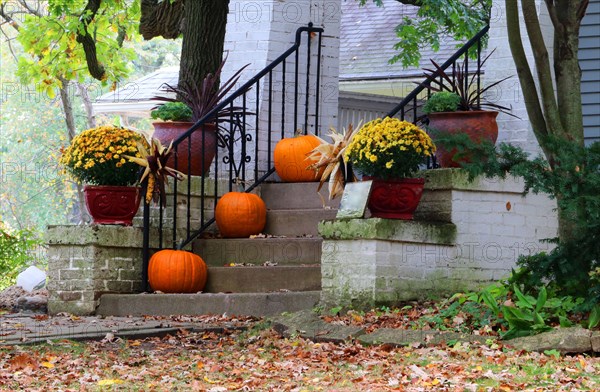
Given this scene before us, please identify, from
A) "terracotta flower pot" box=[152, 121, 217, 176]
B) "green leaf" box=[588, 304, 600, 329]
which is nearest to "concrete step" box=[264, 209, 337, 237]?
"terracotta flower pot" box=[152, 121, 217, 176]

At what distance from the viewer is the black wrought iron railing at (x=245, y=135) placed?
9.38 metres

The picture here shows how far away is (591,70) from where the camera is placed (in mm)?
9273

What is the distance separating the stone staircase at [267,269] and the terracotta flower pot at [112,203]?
0.67 m

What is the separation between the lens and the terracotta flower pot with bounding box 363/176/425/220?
25.9 feet

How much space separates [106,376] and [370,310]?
7.88 feet

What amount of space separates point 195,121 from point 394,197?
271 centimetres

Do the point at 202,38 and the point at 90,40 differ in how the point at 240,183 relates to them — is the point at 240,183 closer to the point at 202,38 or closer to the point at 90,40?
the point at 202,38

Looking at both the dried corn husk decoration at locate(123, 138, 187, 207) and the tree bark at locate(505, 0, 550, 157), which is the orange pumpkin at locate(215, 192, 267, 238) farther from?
the tree bark at locate(505, 0, 550, 157)

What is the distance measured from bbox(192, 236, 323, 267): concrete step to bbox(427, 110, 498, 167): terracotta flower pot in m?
1.33

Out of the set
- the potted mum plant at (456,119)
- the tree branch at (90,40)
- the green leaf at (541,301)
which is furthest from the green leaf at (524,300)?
the tree branch at (90,40)

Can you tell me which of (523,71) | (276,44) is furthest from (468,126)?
(276,44)

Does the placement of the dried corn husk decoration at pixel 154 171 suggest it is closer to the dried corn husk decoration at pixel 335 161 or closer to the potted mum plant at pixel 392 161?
the dried corn husk decoration at pixel 335 161

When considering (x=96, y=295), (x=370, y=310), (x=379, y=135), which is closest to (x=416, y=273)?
(x=370, y=310)

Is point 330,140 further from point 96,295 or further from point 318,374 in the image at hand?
point 318,374
